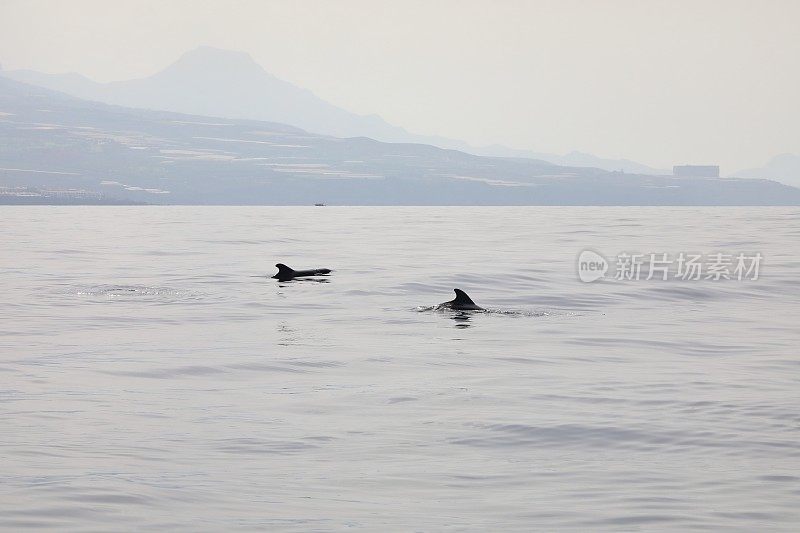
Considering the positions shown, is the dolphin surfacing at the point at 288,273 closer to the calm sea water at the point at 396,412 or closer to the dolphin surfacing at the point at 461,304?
the calm sea water at the point at 396,412

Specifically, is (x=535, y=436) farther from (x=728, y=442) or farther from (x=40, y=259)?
(x=40, y=259)

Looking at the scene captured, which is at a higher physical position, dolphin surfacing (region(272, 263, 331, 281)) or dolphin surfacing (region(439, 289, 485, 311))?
dolphin surfacing (region(439, 289, 485, 311))

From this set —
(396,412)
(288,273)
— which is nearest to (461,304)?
(288,273)

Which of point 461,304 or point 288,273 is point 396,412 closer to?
point 461,304

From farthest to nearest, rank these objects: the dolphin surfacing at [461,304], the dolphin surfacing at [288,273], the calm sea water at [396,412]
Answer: the dolphin surfacing at [288,273], the dolphin surfacing at [461,304], the calm sea water at [396,412]

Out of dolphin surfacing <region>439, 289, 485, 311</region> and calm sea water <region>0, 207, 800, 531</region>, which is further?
dolphin surfacing <region>439, 289, 485, 311</region>

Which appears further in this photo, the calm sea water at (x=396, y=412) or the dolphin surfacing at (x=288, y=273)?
the dolphin surfacing at (x=288, y=273)

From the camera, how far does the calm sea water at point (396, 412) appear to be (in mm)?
10156

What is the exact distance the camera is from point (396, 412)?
1476 cm

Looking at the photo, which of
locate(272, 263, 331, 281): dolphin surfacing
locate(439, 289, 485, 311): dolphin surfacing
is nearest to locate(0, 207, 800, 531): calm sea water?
locate(439, 289, 485, 311): dolphin surfacing

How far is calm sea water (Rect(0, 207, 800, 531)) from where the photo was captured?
10.2 m

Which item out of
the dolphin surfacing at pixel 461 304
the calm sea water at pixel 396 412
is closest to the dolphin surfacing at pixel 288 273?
the calm sea water at pixel 396 412

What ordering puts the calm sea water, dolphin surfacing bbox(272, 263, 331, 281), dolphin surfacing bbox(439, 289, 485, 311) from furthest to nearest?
dolphin surfacing bbox(272, 263, 331, 281), dolphin surfacing bbox(439, 289, 485, 311), the calm sea water

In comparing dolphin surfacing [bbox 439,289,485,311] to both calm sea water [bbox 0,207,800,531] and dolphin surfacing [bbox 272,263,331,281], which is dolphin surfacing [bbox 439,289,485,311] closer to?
calm sea water [bbox 0,207,800,531]
